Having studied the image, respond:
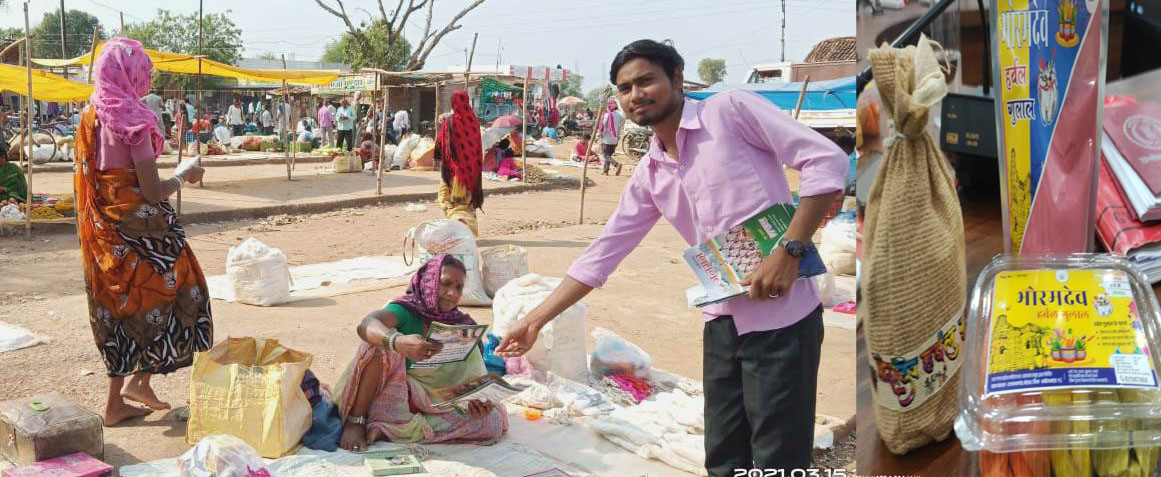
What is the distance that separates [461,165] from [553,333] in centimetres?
390

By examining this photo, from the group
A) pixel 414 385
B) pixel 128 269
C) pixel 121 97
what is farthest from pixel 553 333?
pixel 121 97

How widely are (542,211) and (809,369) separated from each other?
10211mm

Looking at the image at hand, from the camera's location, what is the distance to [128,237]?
3.73m

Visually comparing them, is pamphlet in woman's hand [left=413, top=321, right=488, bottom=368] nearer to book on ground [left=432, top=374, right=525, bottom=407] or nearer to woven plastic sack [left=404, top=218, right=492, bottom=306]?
book on ground [left=432, top=374, right=525, bottom=407]

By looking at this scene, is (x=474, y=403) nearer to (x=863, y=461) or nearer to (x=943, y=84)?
(x=863, y=461)

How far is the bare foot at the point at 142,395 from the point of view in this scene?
387cm

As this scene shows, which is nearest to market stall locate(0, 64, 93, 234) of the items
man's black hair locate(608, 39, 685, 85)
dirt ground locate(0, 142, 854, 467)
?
dirt ground locate(0, 142, 854, 467)

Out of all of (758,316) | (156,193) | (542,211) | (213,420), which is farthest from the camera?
(542,211)

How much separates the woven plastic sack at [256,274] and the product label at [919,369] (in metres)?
4.98

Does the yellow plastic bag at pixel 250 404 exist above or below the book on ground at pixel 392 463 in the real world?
above

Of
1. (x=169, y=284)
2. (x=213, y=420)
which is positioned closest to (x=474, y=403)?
(x=213, y=420)

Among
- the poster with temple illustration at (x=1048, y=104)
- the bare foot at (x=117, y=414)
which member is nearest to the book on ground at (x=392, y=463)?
the bare foot at (x=117, y=414)

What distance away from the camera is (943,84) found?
1437mm

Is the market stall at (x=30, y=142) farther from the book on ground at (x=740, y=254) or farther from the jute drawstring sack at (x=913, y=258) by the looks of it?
the jute drawstring sack at (x=913, y=258)
